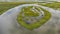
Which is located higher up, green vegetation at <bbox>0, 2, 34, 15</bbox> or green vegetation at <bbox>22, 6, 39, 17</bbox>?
green vegetation at <bbox>0, 2, 34, 15</bbox>

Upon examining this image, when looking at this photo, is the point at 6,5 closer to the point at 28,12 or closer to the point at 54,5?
the point at 28,12

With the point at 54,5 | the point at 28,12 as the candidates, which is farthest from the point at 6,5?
the point at 54,5

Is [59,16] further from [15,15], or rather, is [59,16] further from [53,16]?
[15,15]

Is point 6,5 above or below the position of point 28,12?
above

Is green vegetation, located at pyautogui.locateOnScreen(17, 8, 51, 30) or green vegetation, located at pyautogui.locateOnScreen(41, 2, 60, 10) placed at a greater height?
green vegetation, located at pyautogui.locateOnScreen(41, 2, 60, 10)

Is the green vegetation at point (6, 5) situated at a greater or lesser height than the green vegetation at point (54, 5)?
greater

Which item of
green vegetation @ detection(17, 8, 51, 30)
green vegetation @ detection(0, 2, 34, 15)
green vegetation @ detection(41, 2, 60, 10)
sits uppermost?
green vegetation @ detection(0, 2, 34, 15)

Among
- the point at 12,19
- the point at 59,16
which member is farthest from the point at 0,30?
the point at 59,16

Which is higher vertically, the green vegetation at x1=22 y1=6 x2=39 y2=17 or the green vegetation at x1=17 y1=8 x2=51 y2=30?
the green vegetation at x1=22 y1=6 x2=39 y2=17

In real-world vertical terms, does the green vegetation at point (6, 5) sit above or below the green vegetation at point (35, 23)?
above

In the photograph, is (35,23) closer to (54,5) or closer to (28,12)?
(28,12)

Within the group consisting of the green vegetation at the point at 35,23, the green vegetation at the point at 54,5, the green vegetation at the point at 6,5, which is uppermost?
the green vegetation at the point at 6,5
